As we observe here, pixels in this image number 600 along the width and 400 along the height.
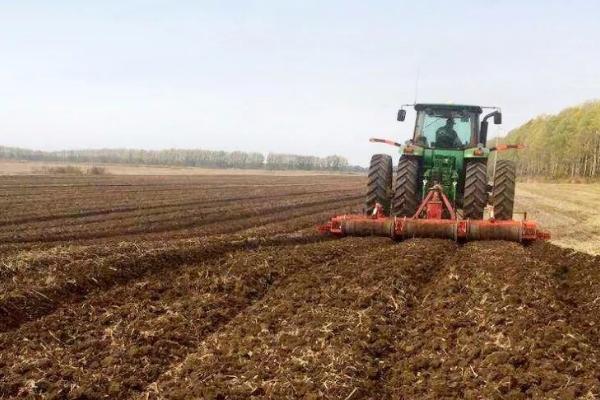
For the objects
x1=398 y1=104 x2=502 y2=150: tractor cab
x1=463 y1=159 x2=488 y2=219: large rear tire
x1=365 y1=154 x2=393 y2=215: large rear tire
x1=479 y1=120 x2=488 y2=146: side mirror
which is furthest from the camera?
x1=479 y1=120 x2=488 y2=146: side mirror

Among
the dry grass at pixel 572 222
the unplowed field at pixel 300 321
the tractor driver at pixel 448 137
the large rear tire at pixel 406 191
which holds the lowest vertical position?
the dry grass at pixel 572 222

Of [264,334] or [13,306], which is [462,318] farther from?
[13,306]

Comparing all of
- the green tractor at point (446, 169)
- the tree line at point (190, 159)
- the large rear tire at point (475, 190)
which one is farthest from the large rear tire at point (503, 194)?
the tree line at point (190, 159)

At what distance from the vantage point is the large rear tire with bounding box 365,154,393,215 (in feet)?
36.3

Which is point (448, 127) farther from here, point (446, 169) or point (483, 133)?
point (446, 169)

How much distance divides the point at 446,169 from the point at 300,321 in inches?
263

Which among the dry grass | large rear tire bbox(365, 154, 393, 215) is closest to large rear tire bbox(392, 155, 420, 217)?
large rear tire bbox(365, 154, 393, 215)

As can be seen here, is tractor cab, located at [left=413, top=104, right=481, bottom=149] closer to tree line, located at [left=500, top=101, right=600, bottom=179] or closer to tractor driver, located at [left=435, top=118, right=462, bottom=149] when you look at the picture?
tractor driver, located at [left=435, top=118, right=462, bottom=149]

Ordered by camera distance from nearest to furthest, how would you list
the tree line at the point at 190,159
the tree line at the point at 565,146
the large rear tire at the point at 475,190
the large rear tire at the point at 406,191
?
the large rear tire at the point at 475,190 < the large rear tire at the point at 406,191 < the tree line at the point at 565,146 < the tree line at the point at 190,159

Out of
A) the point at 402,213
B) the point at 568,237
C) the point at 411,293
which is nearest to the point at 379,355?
the point at 411,293

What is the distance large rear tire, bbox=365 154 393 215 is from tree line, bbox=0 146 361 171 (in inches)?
4002

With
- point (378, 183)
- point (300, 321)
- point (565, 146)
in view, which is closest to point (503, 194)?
point (378, 183)

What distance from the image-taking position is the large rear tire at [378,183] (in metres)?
11.1

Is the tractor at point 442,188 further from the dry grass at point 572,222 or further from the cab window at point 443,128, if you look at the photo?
Result: the dry grass at point 572,222
